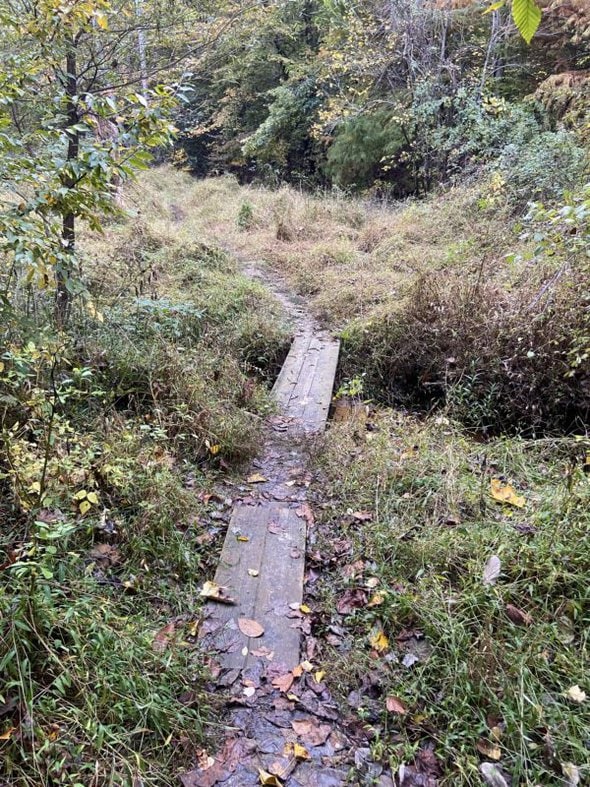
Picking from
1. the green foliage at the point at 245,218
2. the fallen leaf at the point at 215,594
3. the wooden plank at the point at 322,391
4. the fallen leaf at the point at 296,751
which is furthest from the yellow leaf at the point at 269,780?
the green foliage at the point at 245,218

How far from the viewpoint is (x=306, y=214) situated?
33.3 feet

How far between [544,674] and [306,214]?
31.8ft

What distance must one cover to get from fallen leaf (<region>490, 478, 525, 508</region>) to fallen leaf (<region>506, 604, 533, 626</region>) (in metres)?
0.75

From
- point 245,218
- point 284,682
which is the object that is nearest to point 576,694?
point 284,682

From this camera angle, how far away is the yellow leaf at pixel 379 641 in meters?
2.16

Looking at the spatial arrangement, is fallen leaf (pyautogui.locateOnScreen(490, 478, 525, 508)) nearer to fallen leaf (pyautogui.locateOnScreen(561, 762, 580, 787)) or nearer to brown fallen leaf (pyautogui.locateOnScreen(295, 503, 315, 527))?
brown fallen leaf (pyautogui.locateOnScreen(295, 503, 315, 527))

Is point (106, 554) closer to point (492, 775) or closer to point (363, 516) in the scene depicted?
point (363, 516)

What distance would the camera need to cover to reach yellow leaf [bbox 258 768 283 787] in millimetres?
1652

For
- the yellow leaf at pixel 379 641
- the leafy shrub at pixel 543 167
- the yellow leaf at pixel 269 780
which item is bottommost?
the yellow leaf at pixel 379 641

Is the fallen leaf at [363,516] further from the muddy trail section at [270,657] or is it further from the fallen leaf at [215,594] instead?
the fallen leaf at [215,594]

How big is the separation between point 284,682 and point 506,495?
1.63 meters

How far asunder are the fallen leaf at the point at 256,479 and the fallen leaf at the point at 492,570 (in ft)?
5.36

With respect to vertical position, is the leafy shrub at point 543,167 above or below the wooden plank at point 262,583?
above

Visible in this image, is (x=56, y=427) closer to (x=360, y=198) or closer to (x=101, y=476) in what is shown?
(x=101, y=476)
